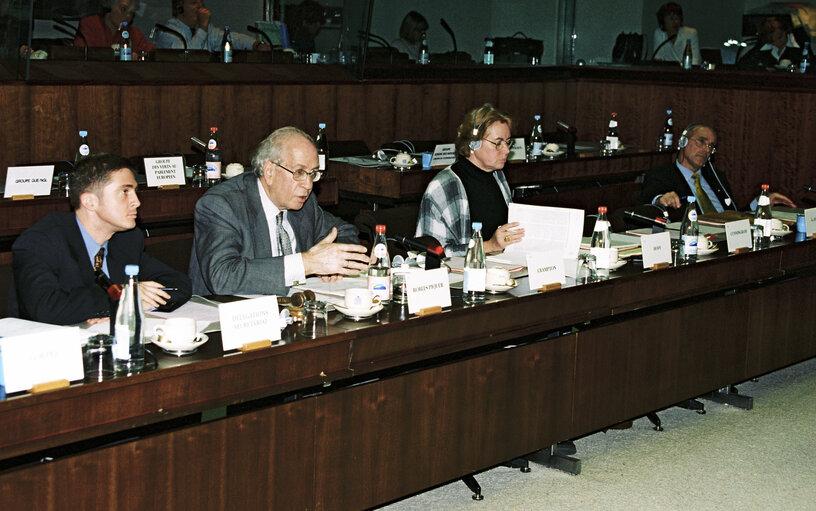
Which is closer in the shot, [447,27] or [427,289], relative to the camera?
[427,289]

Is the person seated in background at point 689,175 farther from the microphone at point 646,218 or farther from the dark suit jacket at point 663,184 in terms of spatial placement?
the microphone at point 646,218

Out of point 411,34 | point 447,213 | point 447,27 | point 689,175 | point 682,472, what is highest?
point 447,27

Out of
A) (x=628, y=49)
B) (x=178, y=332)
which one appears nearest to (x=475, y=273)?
(x=178, y=332)

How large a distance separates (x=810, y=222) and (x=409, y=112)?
3.98 metres

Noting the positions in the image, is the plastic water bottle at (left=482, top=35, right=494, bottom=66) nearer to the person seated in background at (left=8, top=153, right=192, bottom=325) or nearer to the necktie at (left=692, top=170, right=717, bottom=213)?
the necktie at (left=692, top=170, right=717, bottom=213)

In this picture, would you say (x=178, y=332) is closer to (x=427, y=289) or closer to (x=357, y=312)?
(x=357, y=312)

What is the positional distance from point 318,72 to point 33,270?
16.5 ft

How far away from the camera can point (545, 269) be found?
324 centimetres

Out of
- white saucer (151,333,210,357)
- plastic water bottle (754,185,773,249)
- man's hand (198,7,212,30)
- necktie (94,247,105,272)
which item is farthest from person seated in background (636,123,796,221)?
man's hand (198,7,212,30)

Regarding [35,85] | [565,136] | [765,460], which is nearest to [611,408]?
[765,460]

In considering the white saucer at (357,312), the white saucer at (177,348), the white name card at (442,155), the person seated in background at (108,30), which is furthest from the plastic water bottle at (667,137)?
the white saucer at (177,348)

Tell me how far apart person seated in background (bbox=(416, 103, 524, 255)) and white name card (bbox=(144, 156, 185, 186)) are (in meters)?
1.58

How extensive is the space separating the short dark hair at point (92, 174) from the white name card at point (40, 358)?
2.70 ft

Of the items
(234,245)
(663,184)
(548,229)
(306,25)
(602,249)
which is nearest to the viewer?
Result: (234,245)
